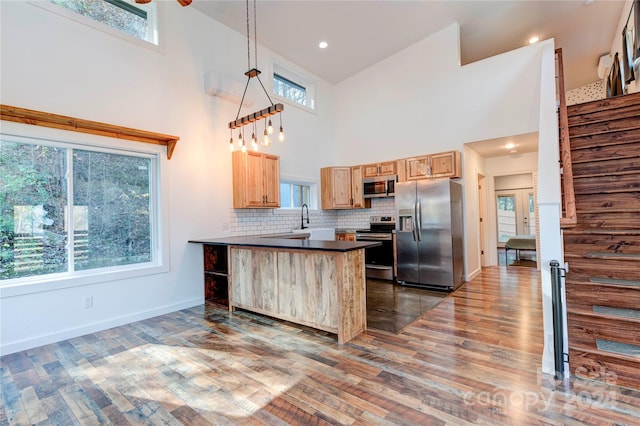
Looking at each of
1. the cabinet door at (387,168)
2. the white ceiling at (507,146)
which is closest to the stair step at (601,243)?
the white ceiling at (507,146)

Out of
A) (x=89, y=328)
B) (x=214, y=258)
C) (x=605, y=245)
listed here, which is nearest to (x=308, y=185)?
(x=214, y=258)

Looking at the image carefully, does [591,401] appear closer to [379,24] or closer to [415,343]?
[415,343]

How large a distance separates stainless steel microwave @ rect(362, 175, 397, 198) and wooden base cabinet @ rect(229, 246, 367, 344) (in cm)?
300

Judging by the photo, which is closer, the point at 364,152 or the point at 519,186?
the point at 364,152

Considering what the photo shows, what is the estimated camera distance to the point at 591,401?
1.90m

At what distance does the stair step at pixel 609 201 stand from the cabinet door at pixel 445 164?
2.15m

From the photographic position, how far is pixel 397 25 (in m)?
5.28

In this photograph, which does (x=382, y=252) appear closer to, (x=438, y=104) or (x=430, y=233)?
(x=430, y=233)

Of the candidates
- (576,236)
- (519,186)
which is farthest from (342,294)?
(519,186)

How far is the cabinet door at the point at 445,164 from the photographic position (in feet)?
17.1

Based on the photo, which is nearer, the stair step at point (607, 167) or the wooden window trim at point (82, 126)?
the wooden window trim at point (82, 126)

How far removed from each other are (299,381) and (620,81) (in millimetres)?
7319

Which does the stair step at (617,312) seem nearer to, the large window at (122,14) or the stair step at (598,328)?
the stair step at (598,328)

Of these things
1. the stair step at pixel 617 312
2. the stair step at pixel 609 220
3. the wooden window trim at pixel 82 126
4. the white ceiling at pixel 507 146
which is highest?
the white ceiling at pixel 507 146
